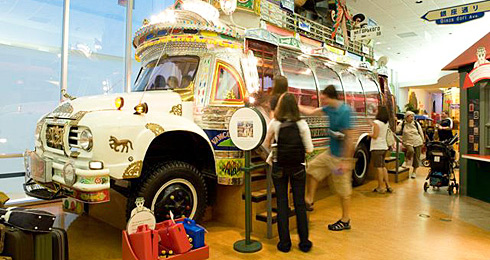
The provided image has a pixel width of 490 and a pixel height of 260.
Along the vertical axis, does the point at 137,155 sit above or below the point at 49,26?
below

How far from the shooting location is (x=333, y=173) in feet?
13.9

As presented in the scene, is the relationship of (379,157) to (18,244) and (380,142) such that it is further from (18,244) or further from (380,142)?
(18,244)

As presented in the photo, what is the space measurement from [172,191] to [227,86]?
1517mm

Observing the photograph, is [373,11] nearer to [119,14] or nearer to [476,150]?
[476,150]

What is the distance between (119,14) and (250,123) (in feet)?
16.0

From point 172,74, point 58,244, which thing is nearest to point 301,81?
point 172,74

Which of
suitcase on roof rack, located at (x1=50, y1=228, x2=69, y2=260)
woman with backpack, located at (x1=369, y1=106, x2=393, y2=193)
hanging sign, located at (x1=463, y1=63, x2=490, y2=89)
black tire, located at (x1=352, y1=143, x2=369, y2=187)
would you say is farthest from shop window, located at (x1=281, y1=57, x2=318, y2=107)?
suitcase on roof rack, located at (x1=50, y1=228, x2=69, y2=260)

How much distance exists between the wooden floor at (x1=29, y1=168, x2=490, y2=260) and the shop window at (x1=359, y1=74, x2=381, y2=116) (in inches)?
104

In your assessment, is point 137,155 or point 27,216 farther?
point 137,155

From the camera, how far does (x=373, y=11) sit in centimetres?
1080

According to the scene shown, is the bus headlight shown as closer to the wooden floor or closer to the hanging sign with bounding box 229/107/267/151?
the wooden floor

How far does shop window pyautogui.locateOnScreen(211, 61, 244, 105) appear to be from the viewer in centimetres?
442

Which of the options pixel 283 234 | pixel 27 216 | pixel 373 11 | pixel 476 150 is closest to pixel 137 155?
pixel 27 216

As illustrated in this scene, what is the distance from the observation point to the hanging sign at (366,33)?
7.89 metres
